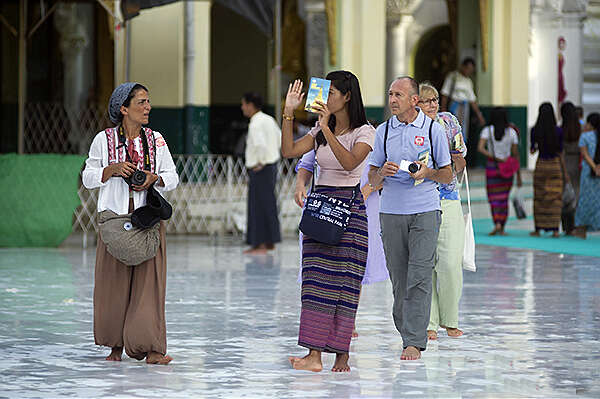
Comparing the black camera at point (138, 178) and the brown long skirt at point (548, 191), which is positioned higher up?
the black camera at point (138, 178)

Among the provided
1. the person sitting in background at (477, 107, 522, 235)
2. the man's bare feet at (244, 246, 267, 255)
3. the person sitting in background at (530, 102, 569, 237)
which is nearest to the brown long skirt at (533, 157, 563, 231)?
the person sitting in background at (530, 102, 569, 237)

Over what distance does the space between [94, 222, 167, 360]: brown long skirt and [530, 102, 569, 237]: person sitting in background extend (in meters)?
8.38

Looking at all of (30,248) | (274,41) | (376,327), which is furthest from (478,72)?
(376,327)

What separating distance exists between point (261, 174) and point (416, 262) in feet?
20.0

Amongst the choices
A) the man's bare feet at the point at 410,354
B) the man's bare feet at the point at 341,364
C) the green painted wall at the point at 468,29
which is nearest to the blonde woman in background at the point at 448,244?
the man's bare feet at the point at 410,354

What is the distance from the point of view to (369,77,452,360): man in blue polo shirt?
648 centimetres

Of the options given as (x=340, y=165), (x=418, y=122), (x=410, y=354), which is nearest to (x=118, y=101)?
(x=340, y=165)

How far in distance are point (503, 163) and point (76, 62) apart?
8.34 m

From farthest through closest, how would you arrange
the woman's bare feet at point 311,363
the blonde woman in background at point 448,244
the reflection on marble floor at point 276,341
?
1. the blonde woman in background at point 448,244
2. the woman's bare feet at point 311,363
3. the reflection on marble floor at point 276,341

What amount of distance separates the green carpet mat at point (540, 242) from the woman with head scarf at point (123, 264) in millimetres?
7220

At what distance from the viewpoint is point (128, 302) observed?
632cm

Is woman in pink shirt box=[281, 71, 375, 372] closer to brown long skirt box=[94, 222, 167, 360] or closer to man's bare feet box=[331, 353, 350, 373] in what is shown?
man's bare feet box=[331, 353, 350, 373]

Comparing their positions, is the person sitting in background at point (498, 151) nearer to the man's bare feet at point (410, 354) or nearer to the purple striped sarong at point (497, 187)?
the purple striped sarong at point (497, 187)

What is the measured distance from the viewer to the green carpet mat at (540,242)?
42.9ft
